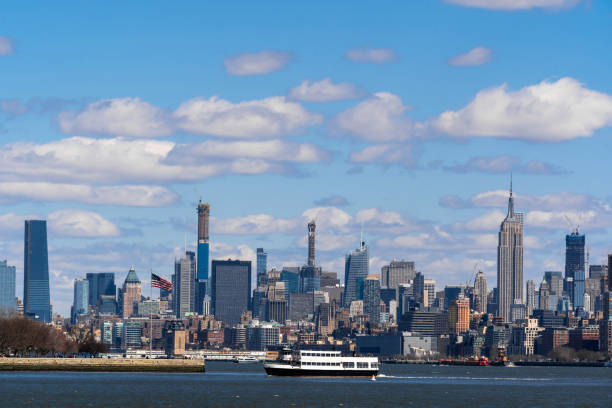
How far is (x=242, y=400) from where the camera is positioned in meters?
162

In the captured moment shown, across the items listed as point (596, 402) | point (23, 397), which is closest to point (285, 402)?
point (23, 397)

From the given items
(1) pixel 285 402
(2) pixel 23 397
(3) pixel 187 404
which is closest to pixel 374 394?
(1) pixel 285 402

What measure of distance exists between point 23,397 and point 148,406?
60.7 feet

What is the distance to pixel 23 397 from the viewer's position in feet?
511

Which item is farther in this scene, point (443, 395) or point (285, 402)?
point (443, 395)

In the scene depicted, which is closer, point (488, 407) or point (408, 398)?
point (488, 407)

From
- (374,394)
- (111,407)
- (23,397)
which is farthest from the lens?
(374,394)

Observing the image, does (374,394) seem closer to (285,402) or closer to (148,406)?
(285,402)

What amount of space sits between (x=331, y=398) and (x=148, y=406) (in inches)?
1114

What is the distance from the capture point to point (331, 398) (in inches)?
6516

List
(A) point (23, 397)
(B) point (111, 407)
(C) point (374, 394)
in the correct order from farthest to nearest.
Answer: (C) point (374, 394)
(A) point (23, 397)
(B) point (111, 407)

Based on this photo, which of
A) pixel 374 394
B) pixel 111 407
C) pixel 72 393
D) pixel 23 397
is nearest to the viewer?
pixel 111 407

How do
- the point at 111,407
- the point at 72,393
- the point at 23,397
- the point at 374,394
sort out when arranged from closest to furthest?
the point at 111,407 → the point at 23,397 → the point at 72,393 → the point at 374,394

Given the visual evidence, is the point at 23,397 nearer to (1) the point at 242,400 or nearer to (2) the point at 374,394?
(1) the point at 242,400
